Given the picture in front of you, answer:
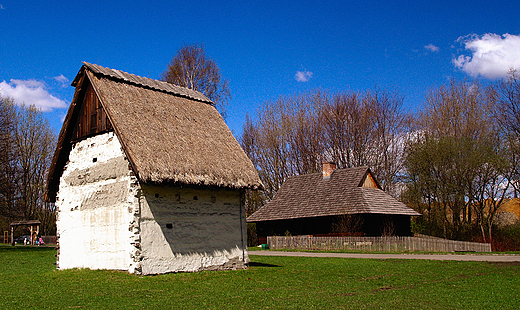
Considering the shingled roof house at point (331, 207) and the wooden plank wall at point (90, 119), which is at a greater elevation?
the wooden plank wall at point (90, 119)

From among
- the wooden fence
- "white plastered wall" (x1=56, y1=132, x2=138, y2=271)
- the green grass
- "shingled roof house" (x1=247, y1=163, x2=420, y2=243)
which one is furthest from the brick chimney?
"white plastered wall" (x1=56, y1=132, x2=138, y2=271)

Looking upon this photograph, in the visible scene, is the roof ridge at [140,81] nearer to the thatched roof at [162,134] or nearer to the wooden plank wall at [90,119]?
the thatched roof at [162,134]

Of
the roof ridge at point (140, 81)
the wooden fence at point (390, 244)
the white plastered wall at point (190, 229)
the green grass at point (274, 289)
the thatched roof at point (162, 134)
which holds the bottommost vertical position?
the wooden fence at point (390, 244)

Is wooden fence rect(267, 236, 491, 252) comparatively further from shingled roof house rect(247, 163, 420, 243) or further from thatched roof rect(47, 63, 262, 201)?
thatched roof rect(47, 63, 262, 201)

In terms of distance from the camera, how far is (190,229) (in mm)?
13891

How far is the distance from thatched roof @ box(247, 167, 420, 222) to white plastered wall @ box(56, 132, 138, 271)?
18.6 meters

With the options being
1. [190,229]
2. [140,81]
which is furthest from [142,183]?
[140,81]

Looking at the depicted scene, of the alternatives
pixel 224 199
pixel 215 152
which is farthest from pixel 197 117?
pixel 224 199

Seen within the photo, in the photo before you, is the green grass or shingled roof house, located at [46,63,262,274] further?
shingled roof house, located at [46,63,262,274]

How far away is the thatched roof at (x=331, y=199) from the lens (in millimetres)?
29500

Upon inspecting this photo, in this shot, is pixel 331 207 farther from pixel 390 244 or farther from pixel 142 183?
pixel 142 183

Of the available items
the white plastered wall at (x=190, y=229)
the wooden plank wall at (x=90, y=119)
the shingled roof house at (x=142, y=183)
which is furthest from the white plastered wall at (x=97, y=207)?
the white plastered wall at (x=190, y=229)

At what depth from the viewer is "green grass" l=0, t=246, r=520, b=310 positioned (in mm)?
8250

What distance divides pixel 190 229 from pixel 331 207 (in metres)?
18.0
